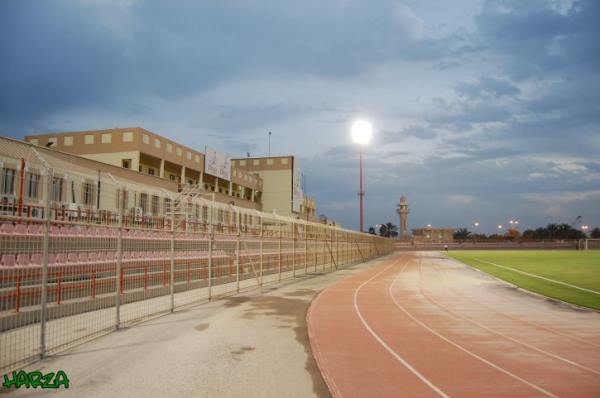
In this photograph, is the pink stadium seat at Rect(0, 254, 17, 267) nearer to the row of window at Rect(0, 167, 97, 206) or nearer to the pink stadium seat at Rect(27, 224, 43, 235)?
the pink stadium seat at Rect(27, 224, 43, 235)

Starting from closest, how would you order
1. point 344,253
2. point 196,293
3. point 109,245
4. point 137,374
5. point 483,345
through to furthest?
point 137,374 → point 483,345 → point 109,245 → point 196,293 → point 344,253

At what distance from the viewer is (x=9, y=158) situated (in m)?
10.0

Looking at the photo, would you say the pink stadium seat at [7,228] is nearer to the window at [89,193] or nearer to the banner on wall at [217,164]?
the window at [89,193]

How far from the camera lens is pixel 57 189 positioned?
9.73 metres

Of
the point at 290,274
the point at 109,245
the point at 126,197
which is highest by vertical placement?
the point at 126,197

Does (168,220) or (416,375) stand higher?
(168,220)

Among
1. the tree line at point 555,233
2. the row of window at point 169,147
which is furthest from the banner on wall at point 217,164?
the tree line at point 555,233

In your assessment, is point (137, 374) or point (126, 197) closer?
point (137, 374)

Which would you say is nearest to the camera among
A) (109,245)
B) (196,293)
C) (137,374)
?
(137,374)

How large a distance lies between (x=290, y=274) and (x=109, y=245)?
45.3 feet

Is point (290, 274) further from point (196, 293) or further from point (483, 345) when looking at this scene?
point (483, 345)

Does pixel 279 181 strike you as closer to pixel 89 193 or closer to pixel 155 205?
pixel 155 205

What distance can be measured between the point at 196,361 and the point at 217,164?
166ft

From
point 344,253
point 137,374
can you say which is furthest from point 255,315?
point 344,253
